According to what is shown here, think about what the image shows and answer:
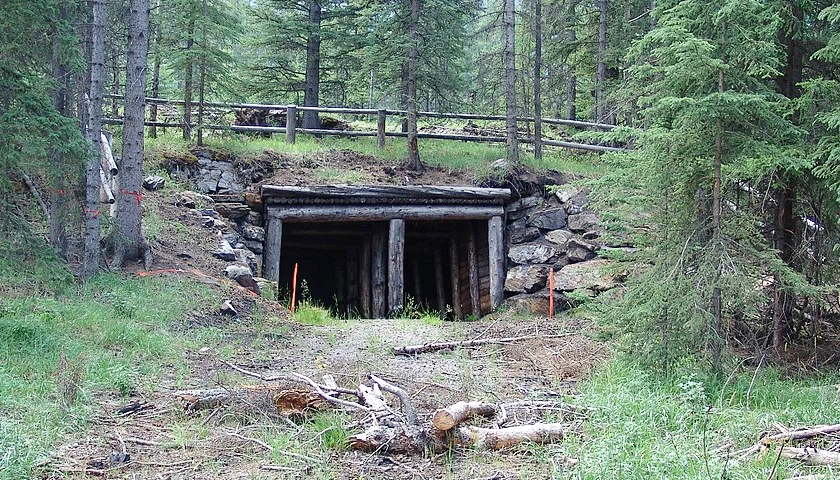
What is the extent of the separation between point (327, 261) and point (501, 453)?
628 inches

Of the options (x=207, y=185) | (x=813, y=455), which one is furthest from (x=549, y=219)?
(x=813, y=455)

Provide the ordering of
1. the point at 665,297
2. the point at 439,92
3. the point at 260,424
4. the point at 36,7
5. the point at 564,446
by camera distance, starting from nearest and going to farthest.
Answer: the point at 564,446, the point at 260,424, the point at 665,297, the point at 36,7, the point at 439,92

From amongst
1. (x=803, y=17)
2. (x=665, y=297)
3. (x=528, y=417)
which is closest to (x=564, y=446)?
(x=528, y=417)

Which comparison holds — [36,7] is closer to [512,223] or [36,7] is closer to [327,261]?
[512,223]

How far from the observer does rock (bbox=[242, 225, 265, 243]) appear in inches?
534

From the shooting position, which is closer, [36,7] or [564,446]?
[564,446]

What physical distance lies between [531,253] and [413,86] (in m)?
4.92

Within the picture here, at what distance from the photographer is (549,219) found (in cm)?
1498

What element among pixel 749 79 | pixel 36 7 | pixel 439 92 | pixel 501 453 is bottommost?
pixel 501 453

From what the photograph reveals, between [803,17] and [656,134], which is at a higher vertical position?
[803,17]

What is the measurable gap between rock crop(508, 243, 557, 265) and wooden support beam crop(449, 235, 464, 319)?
2065 mm

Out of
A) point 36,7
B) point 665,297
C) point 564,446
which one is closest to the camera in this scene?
point 564,446

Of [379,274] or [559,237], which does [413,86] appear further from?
[559,237]

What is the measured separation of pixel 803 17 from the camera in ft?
23.6
